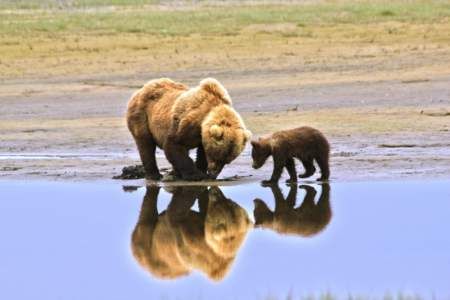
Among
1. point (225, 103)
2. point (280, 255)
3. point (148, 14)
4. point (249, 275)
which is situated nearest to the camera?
point (249, 275)

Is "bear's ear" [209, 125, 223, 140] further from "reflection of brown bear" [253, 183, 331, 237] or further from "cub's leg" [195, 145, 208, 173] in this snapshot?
"cub's leg" [195, 145, 208, 173]

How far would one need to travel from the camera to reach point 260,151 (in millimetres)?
14242

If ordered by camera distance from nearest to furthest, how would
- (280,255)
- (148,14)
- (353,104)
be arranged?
(280,255) < (353,104) < (148,14)

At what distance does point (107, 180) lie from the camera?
15.1m

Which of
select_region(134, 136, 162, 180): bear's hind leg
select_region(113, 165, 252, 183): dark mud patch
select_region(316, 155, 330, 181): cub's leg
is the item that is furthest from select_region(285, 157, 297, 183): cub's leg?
select_region(134, 136, 162, 180): bear's hind leg

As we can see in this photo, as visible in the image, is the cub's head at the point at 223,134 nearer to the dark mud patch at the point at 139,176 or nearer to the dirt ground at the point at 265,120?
the dark mud patch at the point at 139,176

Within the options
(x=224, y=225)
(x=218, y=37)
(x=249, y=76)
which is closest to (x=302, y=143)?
(x=224, y=225)

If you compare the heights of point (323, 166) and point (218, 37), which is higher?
point (323, 166)

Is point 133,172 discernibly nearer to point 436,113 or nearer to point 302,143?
point 302,143

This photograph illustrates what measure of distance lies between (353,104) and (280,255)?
12.1m

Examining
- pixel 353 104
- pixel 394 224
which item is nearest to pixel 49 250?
pixel 394 224

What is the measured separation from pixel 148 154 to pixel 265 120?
20.3ft

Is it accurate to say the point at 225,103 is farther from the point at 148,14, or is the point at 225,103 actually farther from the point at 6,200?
the point at 148,14

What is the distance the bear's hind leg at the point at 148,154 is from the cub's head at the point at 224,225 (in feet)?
3.92
